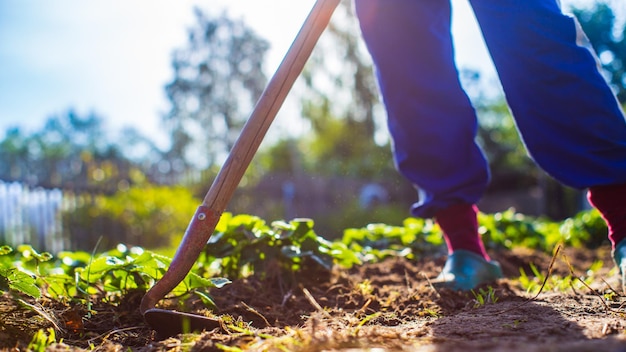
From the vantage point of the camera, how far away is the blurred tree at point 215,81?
2494cm

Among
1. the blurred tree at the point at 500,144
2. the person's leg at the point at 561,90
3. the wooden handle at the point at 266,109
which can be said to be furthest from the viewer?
the blurred tree at the point at 500,144

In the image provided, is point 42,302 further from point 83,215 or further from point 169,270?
point 83,215

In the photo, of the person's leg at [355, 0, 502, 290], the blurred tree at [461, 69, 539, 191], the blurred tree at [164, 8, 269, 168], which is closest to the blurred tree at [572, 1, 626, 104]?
the blurred tree at [461, 69, 539, 191]

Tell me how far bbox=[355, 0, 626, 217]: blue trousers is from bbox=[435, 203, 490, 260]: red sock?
44mm

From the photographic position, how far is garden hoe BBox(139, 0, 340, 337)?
4.17 ft

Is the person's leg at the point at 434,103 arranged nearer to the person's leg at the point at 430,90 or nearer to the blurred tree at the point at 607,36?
the person's leg at the point at 430,90

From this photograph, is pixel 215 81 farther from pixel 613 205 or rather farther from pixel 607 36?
pixel 613 205

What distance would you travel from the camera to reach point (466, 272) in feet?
6.45

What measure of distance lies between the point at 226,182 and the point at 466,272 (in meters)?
1.01

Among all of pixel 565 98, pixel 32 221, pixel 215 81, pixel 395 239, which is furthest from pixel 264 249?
pixel 215 81

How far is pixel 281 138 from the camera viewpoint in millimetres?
25391

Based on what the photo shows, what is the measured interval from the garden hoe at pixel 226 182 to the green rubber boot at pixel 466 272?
2.83 feet

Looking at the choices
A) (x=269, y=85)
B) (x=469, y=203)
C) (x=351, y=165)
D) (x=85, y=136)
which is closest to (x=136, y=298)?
(x=269, y=85)

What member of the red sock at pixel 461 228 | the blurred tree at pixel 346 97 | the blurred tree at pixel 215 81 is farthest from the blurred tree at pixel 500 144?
the red sock at pixel 461 228
